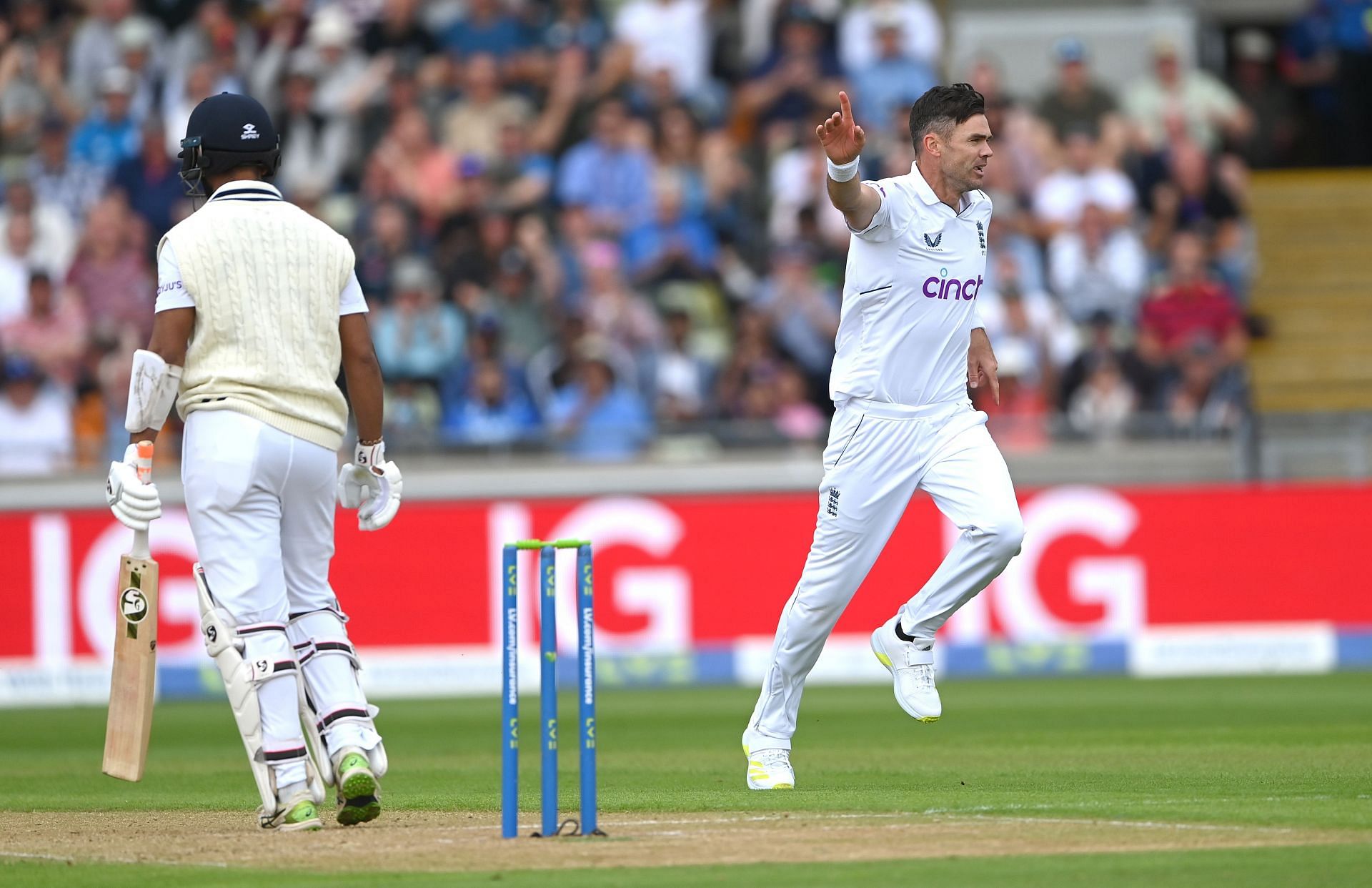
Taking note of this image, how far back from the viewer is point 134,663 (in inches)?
271

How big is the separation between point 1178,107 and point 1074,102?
35.6 inches

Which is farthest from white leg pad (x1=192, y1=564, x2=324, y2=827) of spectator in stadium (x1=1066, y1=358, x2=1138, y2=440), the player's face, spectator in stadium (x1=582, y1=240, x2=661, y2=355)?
spectator in stadium (x1=1066, y1=358, x2=1138, y2=440)

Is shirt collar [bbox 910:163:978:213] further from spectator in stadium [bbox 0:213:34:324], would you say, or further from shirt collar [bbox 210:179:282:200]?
spectator in stadium [bbox 0:213:34:324]

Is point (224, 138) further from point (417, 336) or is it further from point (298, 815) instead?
point (417, 336)

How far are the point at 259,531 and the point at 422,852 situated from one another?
4.08 ft

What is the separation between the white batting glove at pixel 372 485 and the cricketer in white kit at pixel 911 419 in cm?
156

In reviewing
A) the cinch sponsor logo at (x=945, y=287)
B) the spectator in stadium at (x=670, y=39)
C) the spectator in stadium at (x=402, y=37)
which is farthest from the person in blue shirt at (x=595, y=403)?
the cinch sponsor logo at (x=945, y=287)

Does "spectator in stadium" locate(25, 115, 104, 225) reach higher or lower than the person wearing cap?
lower

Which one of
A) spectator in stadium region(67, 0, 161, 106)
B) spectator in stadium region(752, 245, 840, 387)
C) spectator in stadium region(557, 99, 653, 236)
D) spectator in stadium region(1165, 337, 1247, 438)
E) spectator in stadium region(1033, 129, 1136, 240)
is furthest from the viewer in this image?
spectator in stadium region(67, 0, 161, 106)

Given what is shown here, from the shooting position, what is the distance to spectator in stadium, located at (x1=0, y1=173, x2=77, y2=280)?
17125mm

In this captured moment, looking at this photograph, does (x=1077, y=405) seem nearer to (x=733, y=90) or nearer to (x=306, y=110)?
(x=733, y=90)

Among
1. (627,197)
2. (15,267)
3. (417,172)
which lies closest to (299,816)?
(627,197)

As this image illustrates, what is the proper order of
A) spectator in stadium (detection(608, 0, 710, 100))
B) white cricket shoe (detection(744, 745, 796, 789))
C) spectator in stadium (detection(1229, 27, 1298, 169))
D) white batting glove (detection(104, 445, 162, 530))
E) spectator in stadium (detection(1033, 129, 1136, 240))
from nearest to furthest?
1. white batting glove (detection(104, 445, 162, 530))
2. white cricket shoe (detection(744, 745, 796, 789))
3. spectator in stadium (detection(1033, 129, 1136, 240))
4. spectator in stadium (detection(608, 0, 710, 100))
5. spectator in stadium (detection(1229, 27, 1298, 169))

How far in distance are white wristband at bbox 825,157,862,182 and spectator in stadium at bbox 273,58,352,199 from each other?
36.4ft
